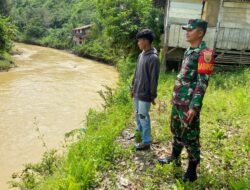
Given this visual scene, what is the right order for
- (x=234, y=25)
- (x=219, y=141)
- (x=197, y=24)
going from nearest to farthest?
(x=197, y=24), (x=219, y=141), (x=234, y=25)

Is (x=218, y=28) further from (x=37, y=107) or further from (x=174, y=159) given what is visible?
(x=174, y=159)

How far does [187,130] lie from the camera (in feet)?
9.26

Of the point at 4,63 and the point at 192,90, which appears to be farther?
the point at 4,63

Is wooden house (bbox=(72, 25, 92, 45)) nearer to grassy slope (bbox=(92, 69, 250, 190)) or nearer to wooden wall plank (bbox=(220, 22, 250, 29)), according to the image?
wooden wall plank (bbox=(220, 22, 250, 29))

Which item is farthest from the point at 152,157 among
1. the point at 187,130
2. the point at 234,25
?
the point at 234,25

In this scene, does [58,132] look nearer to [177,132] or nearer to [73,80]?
[177,132]

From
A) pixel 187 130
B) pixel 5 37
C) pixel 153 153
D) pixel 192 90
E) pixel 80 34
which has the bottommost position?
pixel 80 34

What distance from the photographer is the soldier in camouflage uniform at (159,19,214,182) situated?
2600 millimetres

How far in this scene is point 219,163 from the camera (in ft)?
11.7

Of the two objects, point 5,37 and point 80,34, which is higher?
point 5,37

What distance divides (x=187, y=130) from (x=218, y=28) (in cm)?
812

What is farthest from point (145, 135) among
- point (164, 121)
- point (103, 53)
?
point (103, 53)

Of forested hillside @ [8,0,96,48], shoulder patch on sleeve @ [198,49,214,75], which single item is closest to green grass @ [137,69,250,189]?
shoulder patch on sleeve @ [198,49,214,75]

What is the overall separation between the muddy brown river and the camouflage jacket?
14.1 feet
